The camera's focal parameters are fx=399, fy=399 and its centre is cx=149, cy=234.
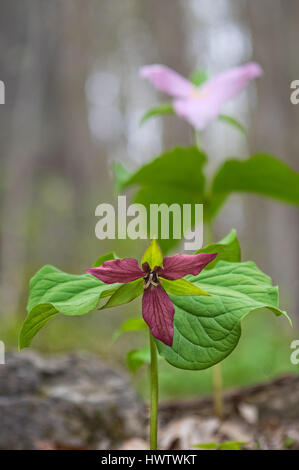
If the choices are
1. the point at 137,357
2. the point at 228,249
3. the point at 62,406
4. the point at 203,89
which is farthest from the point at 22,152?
the point at 228,249

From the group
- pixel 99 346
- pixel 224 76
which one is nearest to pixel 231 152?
pixel 99 346

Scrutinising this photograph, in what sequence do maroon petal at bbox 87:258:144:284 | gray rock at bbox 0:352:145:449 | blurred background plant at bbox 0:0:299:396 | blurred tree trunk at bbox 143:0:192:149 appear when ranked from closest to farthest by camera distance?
maroon petal at bbox 87:258:144:284, gray rock at bbox 0:352:145:449, blurred background plant at bbox 0:0:299:396, blurred tree trunk at bbox 143:0:192:149

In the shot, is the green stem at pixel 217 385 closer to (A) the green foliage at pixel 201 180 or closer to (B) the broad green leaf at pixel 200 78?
(A) the green foliage at pixel 201 180

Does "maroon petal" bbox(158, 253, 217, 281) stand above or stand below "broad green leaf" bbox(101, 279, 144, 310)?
above

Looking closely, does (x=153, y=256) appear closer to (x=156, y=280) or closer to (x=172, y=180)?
(x=156, y=280)

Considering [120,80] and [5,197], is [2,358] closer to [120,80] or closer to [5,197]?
[5,197]

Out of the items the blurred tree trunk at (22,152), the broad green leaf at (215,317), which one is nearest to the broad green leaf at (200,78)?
the broad green leaf at (215,317)

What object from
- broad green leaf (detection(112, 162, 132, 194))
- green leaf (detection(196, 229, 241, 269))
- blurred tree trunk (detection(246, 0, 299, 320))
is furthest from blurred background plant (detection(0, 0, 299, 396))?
green leaf (detection(196, 229, 241, 269))

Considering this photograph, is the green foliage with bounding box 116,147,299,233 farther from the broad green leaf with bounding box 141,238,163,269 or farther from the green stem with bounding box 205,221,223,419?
the broad green leaf with bounding box 141,238,163,269
